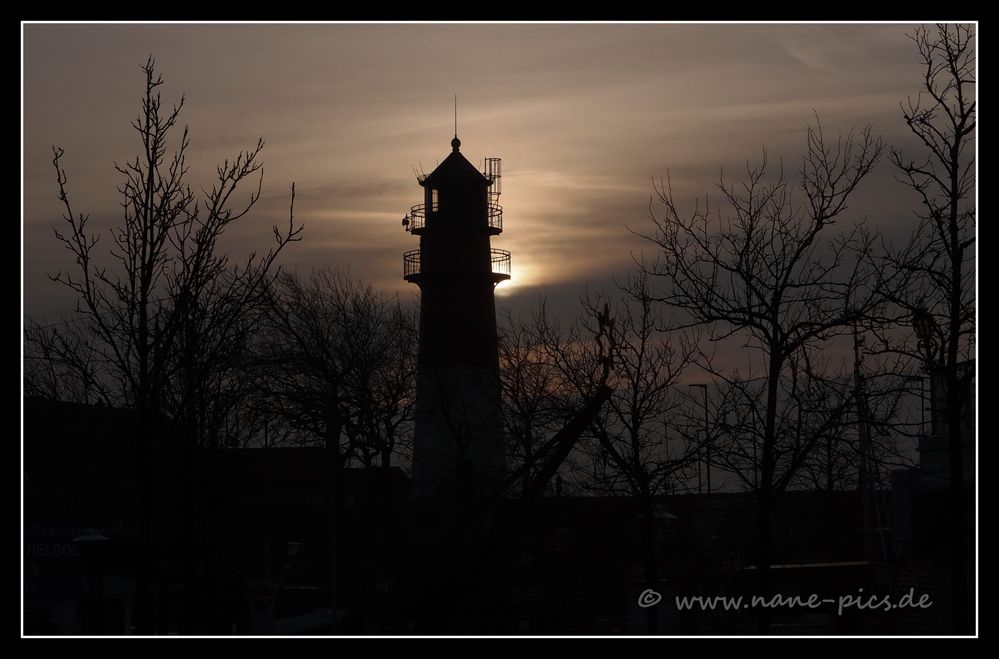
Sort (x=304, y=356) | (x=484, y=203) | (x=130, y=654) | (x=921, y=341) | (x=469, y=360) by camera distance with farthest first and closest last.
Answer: (x=484, y=203), (x=469, y=360), (x=304, y=356), (x=921, y=341), (x=130, y=654)

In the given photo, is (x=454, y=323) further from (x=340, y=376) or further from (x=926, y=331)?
(x=926, y=331)

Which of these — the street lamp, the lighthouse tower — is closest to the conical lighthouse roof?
the lighthouse tower

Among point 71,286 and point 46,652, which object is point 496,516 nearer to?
point 71,286

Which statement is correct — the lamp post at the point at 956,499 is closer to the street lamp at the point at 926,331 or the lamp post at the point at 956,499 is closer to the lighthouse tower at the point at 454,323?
the street lamp at the point at 926,331

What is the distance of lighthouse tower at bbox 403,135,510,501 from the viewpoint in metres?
40.1

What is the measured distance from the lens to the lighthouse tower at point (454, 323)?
4009 cm

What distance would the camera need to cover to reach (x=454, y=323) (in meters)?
42.7

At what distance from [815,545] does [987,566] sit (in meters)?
43.2

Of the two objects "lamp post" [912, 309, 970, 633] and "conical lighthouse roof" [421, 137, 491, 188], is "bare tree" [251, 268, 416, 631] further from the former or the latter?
"lamp post" [912, 309, 970, 633]

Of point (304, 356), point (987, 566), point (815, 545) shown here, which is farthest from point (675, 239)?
point (815, 545)

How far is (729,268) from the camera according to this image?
15.5m

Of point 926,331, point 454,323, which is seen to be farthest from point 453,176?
point 926,331

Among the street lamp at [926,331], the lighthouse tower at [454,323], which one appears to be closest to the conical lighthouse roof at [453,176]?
the lighthouse tower at [454,323]

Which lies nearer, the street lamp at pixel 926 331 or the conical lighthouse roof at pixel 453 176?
the street lamp at pixel 926 331
